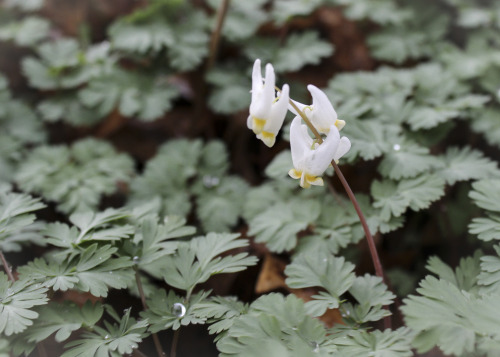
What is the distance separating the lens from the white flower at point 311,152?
4.88ft

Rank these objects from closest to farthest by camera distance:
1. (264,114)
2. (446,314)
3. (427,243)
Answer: (446,314)
(264,114)
(427,243)

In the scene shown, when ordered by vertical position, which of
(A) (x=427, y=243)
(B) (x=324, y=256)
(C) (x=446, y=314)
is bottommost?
(A) (x=427, y=243)

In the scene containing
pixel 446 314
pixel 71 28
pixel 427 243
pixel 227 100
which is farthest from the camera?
pixel 71 28

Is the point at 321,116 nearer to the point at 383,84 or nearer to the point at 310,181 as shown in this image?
the point at 310,181

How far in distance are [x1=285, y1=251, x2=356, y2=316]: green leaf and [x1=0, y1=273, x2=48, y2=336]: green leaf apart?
2.79 ft

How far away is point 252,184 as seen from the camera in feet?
9.86

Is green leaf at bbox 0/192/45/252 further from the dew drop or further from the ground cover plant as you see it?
the dew drop

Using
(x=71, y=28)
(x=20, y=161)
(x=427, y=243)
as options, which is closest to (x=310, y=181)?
(x=427, y=243)

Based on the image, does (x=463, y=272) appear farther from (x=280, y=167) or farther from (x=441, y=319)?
(x=280, y=167)

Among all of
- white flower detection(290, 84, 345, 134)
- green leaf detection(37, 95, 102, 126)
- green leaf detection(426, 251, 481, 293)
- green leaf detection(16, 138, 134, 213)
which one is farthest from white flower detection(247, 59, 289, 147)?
green leaf detection(37, 95, 102, 126)

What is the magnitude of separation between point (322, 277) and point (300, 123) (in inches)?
22.1

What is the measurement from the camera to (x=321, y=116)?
1.54m

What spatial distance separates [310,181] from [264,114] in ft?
0.92

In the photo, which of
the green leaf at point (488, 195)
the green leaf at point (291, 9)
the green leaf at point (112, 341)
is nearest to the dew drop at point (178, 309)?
the green leaf at point (112, 341)
